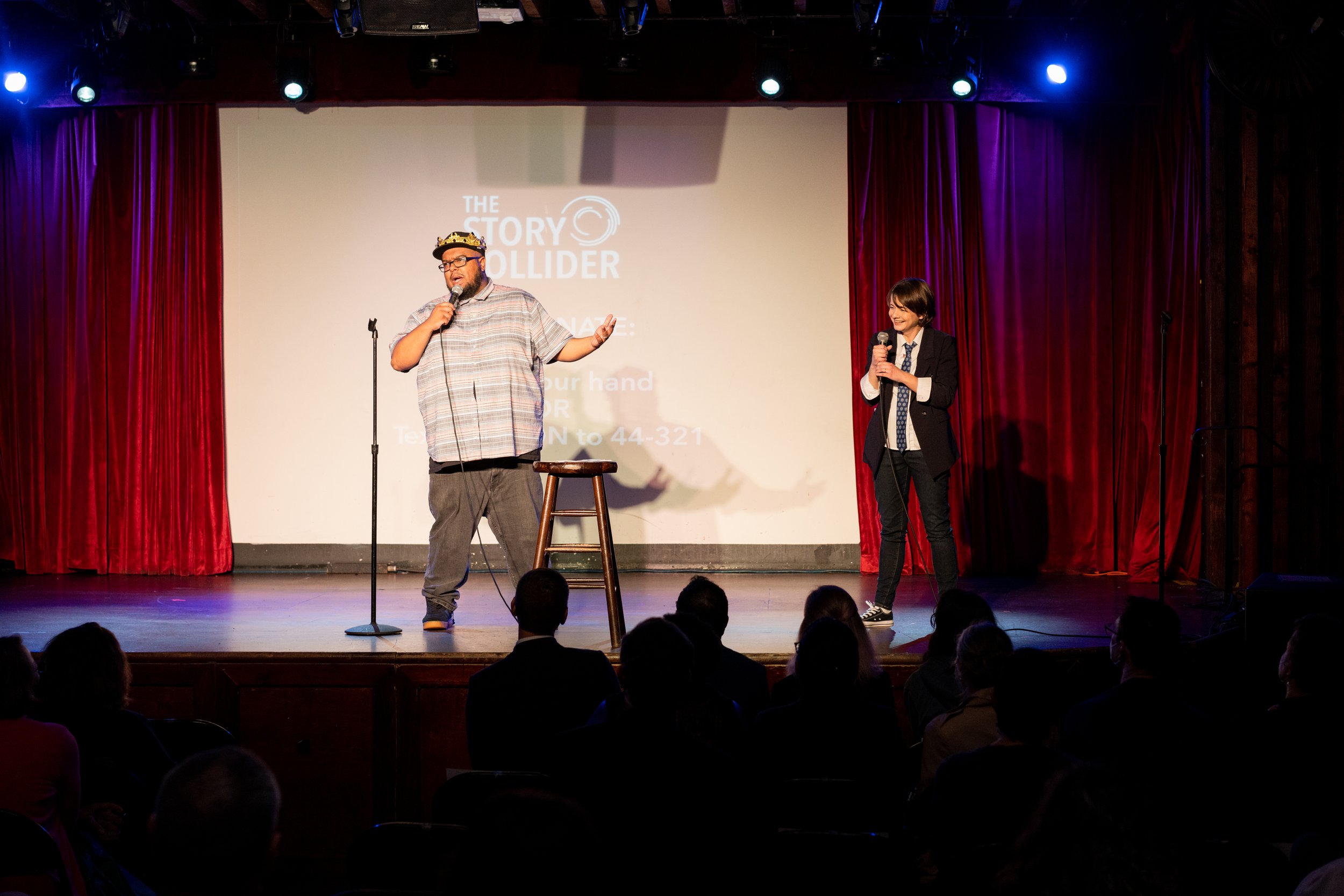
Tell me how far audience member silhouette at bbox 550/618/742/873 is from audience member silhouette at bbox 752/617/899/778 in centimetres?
42

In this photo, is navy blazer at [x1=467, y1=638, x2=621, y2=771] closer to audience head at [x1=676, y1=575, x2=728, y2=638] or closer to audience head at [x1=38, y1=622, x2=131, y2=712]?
audience head at [x1=676, y1=575, x2=728, y2=638]

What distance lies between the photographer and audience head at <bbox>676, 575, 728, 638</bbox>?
11.3ft

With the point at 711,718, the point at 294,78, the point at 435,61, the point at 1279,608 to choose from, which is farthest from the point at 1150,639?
the point at 294,78

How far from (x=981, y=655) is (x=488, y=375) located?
2568 millimetres

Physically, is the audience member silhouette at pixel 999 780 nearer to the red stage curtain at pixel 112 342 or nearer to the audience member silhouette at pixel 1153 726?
the audience member silhouette at pixel 1153 726

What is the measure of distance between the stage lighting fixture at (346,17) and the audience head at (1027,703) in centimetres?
532

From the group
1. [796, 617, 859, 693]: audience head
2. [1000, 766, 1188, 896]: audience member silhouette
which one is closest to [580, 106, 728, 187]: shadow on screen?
[796, 617, 859, 693]: audience head

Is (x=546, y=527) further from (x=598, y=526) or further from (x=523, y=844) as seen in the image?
(x=523, y=844)

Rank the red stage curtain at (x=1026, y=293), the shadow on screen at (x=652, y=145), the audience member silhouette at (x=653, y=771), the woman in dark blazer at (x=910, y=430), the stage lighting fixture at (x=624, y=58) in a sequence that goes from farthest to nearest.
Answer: the shadow on screen at (x=652, y=145) < the red stage curtain at (x=1026, y=293) < the stage lighting fixture at (x=624, y=58) < the woman in dark blazer at (x=910, y=430) < the audience member silhouette at (x=653, y=771)

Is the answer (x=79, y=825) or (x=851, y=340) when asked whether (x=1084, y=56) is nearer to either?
(x=851, y=340)

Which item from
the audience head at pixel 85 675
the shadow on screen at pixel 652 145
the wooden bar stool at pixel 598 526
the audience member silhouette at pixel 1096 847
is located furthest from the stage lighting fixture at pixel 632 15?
the audience member silhouette at pixel 1096 847

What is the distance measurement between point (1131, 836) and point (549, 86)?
6.43m

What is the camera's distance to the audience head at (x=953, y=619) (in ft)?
10.3

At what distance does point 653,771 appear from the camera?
2.06 m
